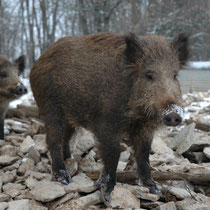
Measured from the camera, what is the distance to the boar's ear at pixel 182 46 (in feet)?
9.55

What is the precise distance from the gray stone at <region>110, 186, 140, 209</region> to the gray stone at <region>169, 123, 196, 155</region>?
1542mm

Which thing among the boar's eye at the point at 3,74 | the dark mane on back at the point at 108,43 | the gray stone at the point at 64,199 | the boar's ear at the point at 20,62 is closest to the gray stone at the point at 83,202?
the gray stone at the point at 64,199

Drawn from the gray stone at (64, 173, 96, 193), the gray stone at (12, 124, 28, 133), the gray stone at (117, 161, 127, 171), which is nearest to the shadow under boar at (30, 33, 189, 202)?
the gray stone at (64, 173, 96, 193)

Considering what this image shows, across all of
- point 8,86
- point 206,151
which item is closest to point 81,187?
point 206,151

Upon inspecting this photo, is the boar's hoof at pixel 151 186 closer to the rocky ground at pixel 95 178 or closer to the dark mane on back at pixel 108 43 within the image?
the rocky ground at pixel 95 178

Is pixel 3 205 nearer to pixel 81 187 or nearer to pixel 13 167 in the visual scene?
pixel 81 187

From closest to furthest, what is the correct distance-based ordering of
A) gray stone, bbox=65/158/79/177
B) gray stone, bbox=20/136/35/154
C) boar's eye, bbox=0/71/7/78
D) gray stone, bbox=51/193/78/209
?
gray stone, bbox=51/193/78/209 → gray stone, bbox=65/158/79/177 → gray stone, bbox=20/136/35/154 → boar's eye, bbox=0/71/7/78

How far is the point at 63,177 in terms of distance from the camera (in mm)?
3172

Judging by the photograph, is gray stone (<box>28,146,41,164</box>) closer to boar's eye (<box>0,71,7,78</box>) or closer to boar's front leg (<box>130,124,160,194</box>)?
boar's front leg (<box>130,124,160,194</box>)

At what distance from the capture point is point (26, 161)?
3574 millimetres

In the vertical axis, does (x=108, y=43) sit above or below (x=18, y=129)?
above

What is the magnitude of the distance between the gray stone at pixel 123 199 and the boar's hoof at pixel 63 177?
2.02 feet

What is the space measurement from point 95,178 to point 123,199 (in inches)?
19.4

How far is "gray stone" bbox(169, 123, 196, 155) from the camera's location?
13.2ft
